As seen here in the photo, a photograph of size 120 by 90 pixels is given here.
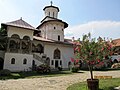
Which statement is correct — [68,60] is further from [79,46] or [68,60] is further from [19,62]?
[79,46]

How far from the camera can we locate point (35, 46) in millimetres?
33969

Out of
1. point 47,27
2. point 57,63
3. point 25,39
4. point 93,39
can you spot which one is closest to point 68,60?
point 57,63

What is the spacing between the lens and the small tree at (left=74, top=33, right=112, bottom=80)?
10703 millimetres

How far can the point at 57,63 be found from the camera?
36.6 m

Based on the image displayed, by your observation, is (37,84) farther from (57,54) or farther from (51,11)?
(51,11)

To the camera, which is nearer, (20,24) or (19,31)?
(19,31)

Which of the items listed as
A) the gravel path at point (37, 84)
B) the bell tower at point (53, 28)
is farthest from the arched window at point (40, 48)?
the gravel path at point (37, 84)

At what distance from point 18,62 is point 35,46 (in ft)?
20.1

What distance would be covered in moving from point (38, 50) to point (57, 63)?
18.3 ft

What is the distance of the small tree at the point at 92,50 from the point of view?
10.7 m

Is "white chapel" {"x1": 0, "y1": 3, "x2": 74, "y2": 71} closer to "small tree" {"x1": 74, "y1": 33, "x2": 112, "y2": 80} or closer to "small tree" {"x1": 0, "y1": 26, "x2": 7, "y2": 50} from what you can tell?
"small tree" {"x1": 0, "y1": 26, "x2": 7, "y2": 50}

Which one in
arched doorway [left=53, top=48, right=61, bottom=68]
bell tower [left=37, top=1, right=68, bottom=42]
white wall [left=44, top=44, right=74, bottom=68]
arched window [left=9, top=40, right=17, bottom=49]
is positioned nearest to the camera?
arched window [left=9, top=40, right=17, bottom=49]

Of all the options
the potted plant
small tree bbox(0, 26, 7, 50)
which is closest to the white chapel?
small tree bbox(0, 26, 7, 50)

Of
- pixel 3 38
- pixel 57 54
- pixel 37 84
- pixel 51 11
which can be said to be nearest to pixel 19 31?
pixel 3 38
